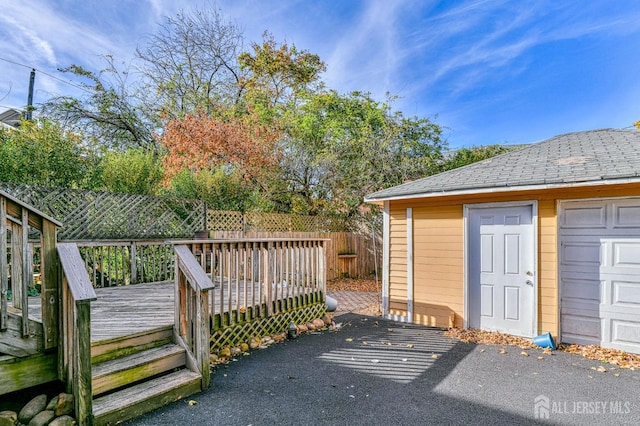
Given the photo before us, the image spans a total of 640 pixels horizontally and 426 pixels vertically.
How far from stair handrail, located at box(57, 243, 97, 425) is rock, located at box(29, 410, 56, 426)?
0.58 ft

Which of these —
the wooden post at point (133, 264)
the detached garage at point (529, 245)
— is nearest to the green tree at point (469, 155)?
the detached garage at point (529, 245)

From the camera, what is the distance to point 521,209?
203 inches

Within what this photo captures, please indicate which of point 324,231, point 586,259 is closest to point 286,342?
point 586,259

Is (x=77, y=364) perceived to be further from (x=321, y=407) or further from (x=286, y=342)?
(x=286, y=342)

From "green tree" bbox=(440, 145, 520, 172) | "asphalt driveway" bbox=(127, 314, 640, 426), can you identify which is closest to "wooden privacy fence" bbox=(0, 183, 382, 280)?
"asphalt driveway" bbox=(127, 314, 640, 426)

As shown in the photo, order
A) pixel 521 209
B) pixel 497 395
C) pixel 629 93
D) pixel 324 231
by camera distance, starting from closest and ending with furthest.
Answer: pixel 497 395 → pixel 521 209 → pixel 324 231 → pixel 629 93

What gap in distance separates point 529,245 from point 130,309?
572 centimetres

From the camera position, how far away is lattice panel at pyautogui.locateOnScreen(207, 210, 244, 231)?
8.58 meters

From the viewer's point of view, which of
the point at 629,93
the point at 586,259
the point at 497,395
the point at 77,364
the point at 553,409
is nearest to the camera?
the point at 77,364

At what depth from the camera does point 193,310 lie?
354cm

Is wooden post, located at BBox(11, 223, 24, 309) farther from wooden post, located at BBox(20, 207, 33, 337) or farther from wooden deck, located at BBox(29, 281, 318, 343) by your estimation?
wooden deck, located at BBox(29, 281, 318, 343)

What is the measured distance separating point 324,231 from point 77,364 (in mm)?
8582

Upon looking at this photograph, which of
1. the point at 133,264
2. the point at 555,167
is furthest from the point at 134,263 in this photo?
the point at 555,167

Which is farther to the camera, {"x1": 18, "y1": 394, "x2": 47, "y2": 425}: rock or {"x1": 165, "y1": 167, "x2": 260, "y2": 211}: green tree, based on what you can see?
{"x1": 165, "y1": 167, "x2": 260, "y2": 211}: green tree
